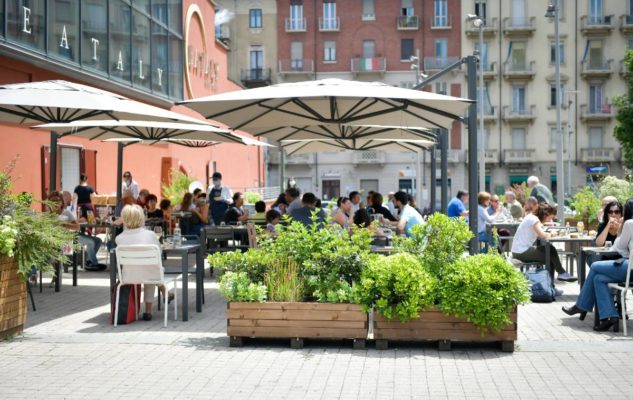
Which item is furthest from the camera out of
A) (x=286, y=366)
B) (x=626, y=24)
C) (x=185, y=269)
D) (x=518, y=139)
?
(x=518, y=139)

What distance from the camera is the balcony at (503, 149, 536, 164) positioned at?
209 feet

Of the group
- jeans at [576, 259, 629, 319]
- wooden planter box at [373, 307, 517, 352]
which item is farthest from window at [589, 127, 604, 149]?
wooden planter box at [373, 307, 517, 352]

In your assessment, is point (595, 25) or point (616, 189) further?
point (595, 25)

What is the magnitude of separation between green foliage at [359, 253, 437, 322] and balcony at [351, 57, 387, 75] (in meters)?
56.3

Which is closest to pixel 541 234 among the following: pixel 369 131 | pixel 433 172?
pixel 369 131

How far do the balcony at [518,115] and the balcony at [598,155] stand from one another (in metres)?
4.52

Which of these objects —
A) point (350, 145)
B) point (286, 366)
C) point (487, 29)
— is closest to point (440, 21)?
point (487, 29)

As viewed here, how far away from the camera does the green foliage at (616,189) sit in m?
20.1

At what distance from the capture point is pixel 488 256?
8.39 m

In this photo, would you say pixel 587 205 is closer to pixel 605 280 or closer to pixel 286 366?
pixel 605 280

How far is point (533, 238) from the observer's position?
1209 centimetres

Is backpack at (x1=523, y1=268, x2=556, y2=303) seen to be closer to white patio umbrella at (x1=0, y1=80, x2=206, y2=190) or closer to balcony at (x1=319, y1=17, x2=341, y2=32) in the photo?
white patio umbrella at (x1=0, y1=80, x2=206, y2=190)

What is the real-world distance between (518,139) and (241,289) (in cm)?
5810

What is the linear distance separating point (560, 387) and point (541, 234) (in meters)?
5.35
